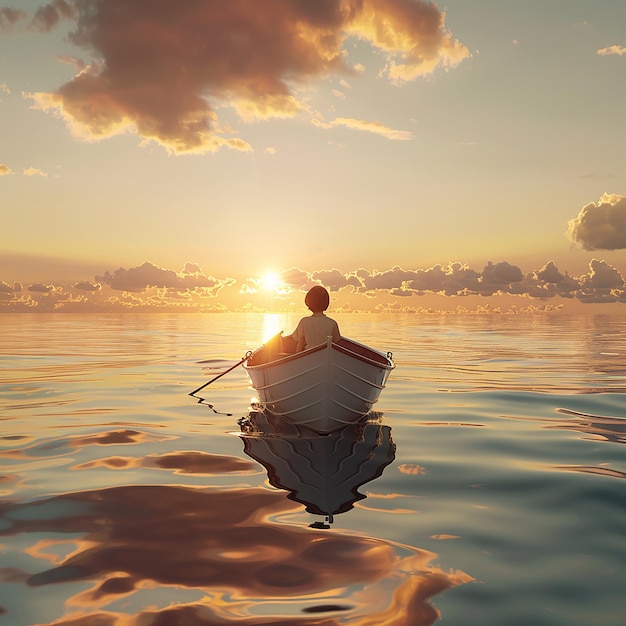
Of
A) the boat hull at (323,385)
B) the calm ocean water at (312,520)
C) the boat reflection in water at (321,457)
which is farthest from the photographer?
the boat hull at (323,385)

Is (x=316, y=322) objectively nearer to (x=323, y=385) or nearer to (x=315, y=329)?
(x=315, y=329)

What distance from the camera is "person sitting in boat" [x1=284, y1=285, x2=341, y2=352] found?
472 inches

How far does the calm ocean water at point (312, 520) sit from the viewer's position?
4.68m

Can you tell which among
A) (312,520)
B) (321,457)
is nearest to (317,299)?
(321,457)

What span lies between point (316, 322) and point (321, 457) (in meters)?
3.35

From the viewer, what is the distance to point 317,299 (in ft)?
39.2

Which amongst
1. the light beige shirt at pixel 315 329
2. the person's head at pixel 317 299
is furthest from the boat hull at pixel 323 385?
the person's head at pixel 317 299

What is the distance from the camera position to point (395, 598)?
4754mm

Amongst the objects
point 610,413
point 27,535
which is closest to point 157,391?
point 27,535

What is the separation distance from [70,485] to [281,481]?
3.18 meters

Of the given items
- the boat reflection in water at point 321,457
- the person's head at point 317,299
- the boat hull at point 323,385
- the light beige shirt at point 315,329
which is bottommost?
the boat reflection in water at point 321,457

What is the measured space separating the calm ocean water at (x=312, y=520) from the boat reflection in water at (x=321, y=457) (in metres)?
0.06

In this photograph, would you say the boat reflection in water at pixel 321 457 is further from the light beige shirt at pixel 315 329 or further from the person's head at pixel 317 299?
the person's head at pixel 317 299

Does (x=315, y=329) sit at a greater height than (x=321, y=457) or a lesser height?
greater
